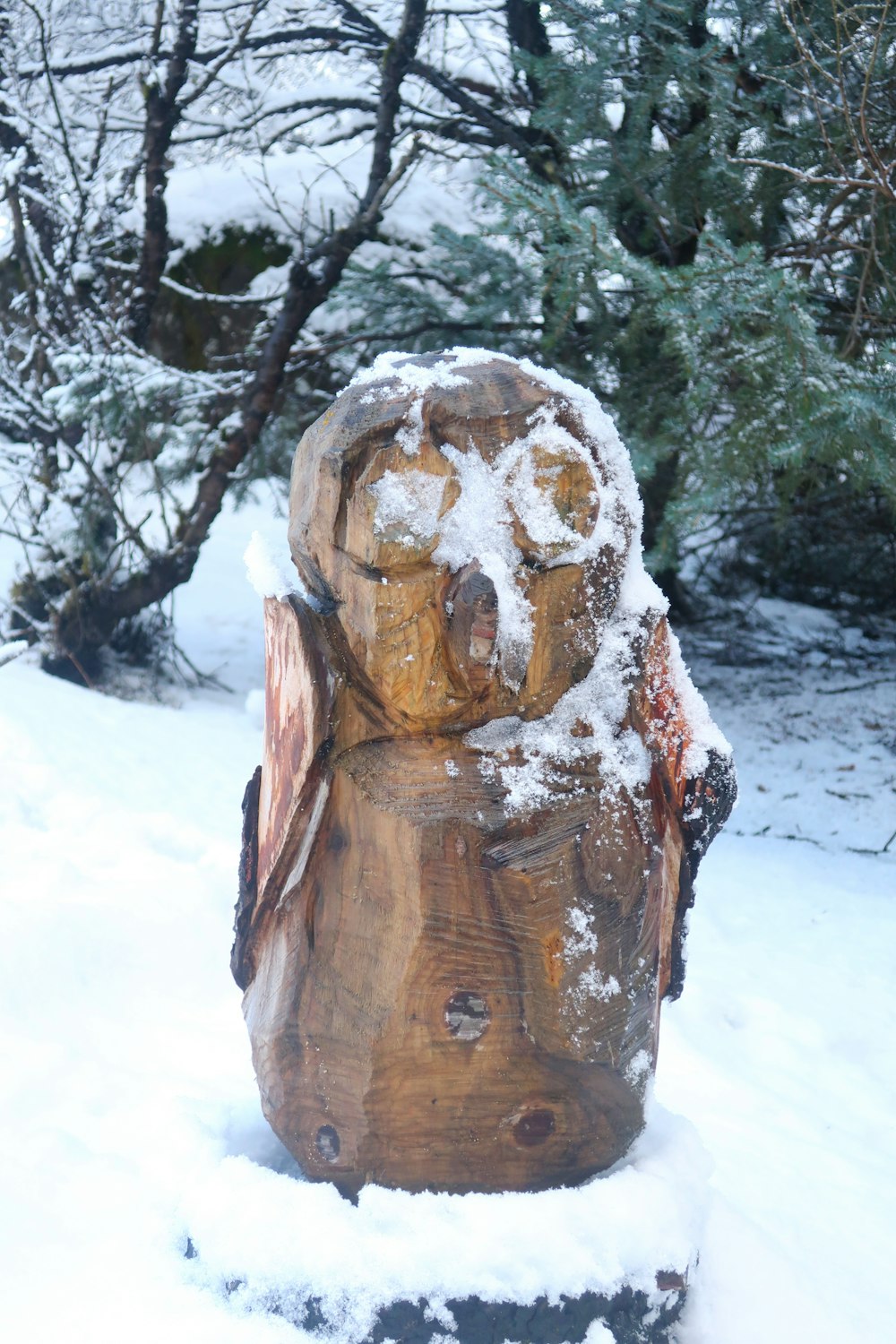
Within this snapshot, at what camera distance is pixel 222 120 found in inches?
175

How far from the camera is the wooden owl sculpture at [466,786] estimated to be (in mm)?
1214

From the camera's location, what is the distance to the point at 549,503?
123 centimetres

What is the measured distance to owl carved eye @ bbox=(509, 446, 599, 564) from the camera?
122 cm

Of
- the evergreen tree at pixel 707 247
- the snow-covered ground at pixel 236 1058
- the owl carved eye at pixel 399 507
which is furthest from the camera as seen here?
the evergreen tree at pixel 707 247

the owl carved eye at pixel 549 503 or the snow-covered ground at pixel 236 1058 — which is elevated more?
the owl carved eye at pixel 549 503

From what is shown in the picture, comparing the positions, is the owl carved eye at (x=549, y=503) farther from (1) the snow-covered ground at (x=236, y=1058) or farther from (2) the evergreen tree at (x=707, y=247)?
(2) the evergreen tree at (x=707, y=247)

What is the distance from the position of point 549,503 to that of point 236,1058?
1.33 metres

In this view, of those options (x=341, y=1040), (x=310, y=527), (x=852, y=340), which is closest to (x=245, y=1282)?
(x=341, y=1040)

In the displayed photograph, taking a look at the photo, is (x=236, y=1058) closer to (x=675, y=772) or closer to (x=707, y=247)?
(x=675, y=772)

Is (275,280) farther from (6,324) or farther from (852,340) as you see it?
(852,340)

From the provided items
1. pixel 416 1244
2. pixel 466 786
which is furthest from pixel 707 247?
pixel 416 1244

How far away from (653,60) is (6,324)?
2903 millimetres

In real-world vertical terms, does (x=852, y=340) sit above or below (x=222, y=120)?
below

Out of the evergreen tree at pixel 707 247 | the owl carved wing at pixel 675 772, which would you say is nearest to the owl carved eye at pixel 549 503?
the owl carved wing at pixel 675 772
